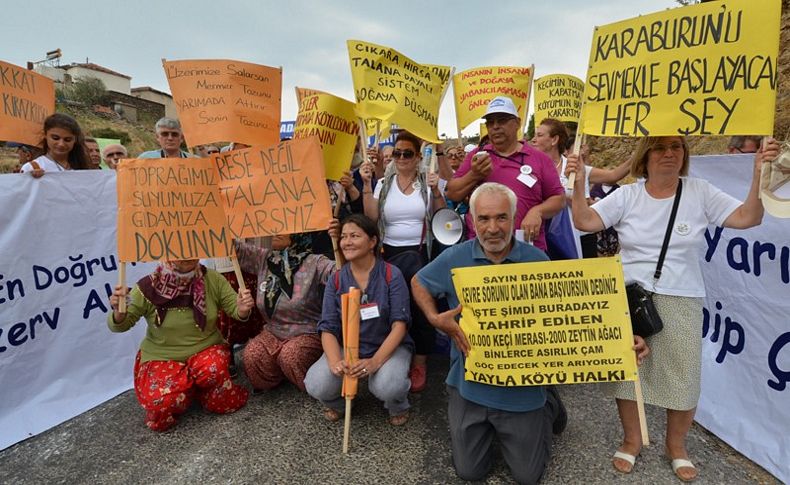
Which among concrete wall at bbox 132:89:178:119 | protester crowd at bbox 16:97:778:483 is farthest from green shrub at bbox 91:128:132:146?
protester crowd at bbox 16:97:778:483

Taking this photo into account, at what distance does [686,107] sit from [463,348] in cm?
183

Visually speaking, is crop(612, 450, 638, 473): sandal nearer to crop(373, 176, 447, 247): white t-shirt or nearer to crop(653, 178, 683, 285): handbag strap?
crop(653, 178, 683, 285): handbag strap

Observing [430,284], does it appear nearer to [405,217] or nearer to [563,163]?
[405,217]

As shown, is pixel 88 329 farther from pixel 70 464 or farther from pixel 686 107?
pixel 686 107

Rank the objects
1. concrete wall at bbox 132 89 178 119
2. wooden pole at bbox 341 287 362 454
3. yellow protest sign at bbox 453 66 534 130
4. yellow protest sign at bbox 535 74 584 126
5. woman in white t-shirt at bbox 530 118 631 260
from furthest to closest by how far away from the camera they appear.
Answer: concrete wall at bbox 132 89 178 119 < yellow protest sign at bbox 535 74 584 126 < yellow protest sign at bbox 453 66 534 130 < woman in white t-shirt at bbox 530 118 631 260 < wooden pole at bbox 341 287 362 454

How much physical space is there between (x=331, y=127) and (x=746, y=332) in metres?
3.60

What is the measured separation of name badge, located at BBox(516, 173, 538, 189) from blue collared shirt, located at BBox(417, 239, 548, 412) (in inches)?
27.9

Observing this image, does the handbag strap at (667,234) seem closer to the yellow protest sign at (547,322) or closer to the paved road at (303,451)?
the yellow protest sign at (547,322)

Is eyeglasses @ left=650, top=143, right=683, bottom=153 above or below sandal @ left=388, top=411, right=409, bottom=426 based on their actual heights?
above

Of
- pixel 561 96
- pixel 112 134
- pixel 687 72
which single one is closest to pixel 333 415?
pixel 687 72

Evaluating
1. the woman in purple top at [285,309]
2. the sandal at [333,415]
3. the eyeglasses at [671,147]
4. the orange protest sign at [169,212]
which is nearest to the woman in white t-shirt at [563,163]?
the eyeglasses at [671,147]

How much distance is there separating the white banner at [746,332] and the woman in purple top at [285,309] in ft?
10.0

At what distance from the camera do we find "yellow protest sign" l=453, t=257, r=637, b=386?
2.30 metres

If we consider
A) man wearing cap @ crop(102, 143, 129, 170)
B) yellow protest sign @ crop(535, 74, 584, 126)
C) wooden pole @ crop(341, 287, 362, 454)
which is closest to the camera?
wooden pole @ crop(341, 287, 362, 454)
